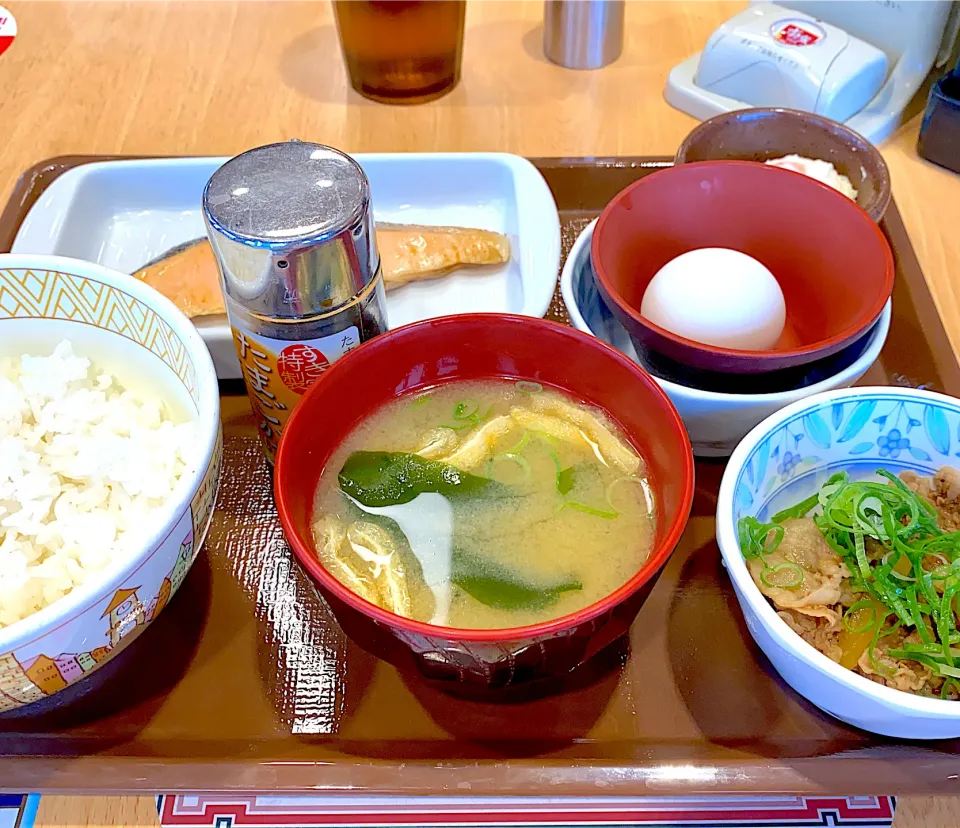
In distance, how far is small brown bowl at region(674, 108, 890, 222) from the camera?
1.23m

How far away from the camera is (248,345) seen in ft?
2.88

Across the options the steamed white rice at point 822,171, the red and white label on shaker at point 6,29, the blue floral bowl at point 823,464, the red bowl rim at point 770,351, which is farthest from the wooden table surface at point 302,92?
the blue floral bowl at point 823,464

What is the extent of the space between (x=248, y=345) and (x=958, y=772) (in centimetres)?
80

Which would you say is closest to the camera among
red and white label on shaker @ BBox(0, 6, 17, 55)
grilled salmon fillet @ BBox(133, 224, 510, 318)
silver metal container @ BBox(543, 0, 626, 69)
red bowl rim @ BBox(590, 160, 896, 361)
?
red bowl rim @ BBox(590, 160, 896, 361)

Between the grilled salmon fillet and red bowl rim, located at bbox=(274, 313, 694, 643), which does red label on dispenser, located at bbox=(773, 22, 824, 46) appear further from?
red bowl rim, located at bbox=(274, 313, 694, 643)

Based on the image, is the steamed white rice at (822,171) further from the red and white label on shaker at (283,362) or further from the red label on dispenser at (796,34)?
the red and white label on shaker at (283,362)

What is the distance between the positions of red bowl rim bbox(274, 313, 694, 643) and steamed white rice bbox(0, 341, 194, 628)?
0.12 m

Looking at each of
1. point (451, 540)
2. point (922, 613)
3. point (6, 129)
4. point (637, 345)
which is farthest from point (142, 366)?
point (6, 129)

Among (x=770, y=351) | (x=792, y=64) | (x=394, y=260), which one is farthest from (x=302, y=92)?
(x=770, y=351)

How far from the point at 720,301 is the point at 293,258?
531 millimetres

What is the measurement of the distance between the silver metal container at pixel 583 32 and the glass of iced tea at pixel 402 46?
0.21 m

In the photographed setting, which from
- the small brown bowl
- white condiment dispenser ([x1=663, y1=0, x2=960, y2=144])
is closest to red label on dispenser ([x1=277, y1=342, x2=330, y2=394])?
the small brown bowl

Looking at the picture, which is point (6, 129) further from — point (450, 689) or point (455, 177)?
point (450, 689)

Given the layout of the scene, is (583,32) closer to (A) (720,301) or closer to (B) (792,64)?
(B) (792,64)
